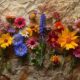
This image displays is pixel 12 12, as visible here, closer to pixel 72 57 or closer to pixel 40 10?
pixel 40 10

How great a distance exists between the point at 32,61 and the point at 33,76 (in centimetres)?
10

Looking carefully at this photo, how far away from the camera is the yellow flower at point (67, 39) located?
97.3 inches

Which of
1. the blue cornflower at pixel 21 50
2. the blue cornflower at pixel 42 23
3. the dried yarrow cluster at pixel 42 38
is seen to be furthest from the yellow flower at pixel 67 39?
the blue cornflower at pixel 21 50

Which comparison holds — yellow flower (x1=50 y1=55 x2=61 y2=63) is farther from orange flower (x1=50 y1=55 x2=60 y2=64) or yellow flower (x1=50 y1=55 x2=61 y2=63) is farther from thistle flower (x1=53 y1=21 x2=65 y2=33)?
thistle flower (x1=53 y1=21 x2=65 y2=33)

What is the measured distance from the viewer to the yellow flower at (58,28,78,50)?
8.11 ft

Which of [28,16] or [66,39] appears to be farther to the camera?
[28,16]

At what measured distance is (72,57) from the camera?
250cm

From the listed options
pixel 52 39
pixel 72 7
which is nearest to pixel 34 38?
pixel 52 39

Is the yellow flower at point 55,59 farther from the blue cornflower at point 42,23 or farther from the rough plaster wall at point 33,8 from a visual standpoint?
the blue cornflower at point 42,23

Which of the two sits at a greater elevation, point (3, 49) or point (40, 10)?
point (40, 10)

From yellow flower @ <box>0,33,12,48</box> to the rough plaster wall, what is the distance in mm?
117

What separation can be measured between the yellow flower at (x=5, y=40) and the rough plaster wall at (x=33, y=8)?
117mm

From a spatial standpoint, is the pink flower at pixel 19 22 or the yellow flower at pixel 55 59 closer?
the yellow flower at pixel 55 59

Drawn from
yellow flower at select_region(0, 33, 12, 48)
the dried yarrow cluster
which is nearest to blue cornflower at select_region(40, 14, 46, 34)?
the dried yarrow cluster
